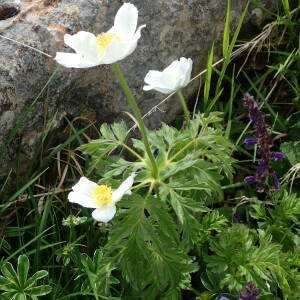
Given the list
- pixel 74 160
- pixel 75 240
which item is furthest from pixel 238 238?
pixel 74 160

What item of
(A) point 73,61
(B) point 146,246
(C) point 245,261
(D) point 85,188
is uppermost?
(A) point 73,61

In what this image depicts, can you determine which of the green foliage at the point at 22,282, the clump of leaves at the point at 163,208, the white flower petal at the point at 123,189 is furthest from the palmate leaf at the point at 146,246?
the green foliage at the point at 22,282

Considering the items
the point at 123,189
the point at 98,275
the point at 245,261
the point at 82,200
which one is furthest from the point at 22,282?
the point at 245,261

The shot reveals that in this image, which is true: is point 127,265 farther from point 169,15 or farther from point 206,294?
point 169,15

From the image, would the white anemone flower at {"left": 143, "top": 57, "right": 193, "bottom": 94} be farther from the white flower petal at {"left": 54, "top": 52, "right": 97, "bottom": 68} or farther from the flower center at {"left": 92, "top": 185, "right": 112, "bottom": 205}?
the flower center at {"left": 92, "top": 185, "right": 112, "bottom": 205}

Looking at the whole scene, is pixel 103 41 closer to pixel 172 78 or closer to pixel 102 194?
pixel 172 78

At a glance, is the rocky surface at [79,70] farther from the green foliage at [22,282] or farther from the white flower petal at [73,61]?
the white flower petal at [73,61]

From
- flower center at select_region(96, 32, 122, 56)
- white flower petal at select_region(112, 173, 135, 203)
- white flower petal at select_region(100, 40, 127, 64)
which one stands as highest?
white flower petal at select_region(100, 40, 127, 64)

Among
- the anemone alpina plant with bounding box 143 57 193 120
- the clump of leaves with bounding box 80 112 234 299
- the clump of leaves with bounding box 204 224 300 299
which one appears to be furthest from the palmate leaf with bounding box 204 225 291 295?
the anemone alpina plant with bounding box 143 57 193 120
